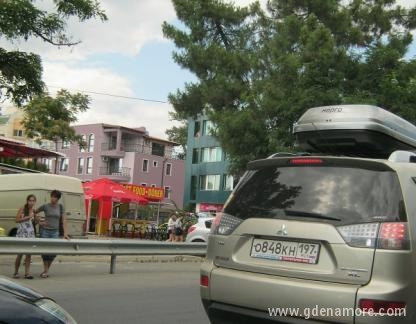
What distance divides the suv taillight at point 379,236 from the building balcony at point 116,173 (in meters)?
64.1

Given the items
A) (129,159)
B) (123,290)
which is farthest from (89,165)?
(123,290)

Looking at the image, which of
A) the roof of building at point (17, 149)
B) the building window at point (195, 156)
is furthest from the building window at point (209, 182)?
the roof of building at point (17, 149)

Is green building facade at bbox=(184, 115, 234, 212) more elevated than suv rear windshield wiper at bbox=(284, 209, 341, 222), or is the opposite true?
green building facade at bbox=(184, 115, 234, 212)

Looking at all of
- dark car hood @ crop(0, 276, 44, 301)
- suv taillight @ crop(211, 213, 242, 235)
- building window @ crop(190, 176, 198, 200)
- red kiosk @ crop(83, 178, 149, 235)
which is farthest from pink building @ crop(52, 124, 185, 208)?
dark car hood @ crop(0, 276, 44, 301)

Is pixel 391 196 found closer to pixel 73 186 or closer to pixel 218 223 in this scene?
pixel 218 223

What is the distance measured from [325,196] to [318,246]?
392 mm

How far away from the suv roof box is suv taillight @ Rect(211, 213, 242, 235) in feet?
8.82

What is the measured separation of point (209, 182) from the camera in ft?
218

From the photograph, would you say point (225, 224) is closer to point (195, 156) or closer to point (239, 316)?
point (239, 316)

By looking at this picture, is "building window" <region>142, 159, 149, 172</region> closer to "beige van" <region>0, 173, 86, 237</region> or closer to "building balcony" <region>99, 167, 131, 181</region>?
"building balcony" <region>99, 167, 131, 181</region>

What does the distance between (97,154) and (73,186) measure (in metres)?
50.1

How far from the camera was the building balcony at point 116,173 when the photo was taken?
6781 centimetres

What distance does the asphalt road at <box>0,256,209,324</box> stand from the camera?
7469 mm

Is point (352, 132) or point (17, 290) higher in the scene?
point (352, 132)
